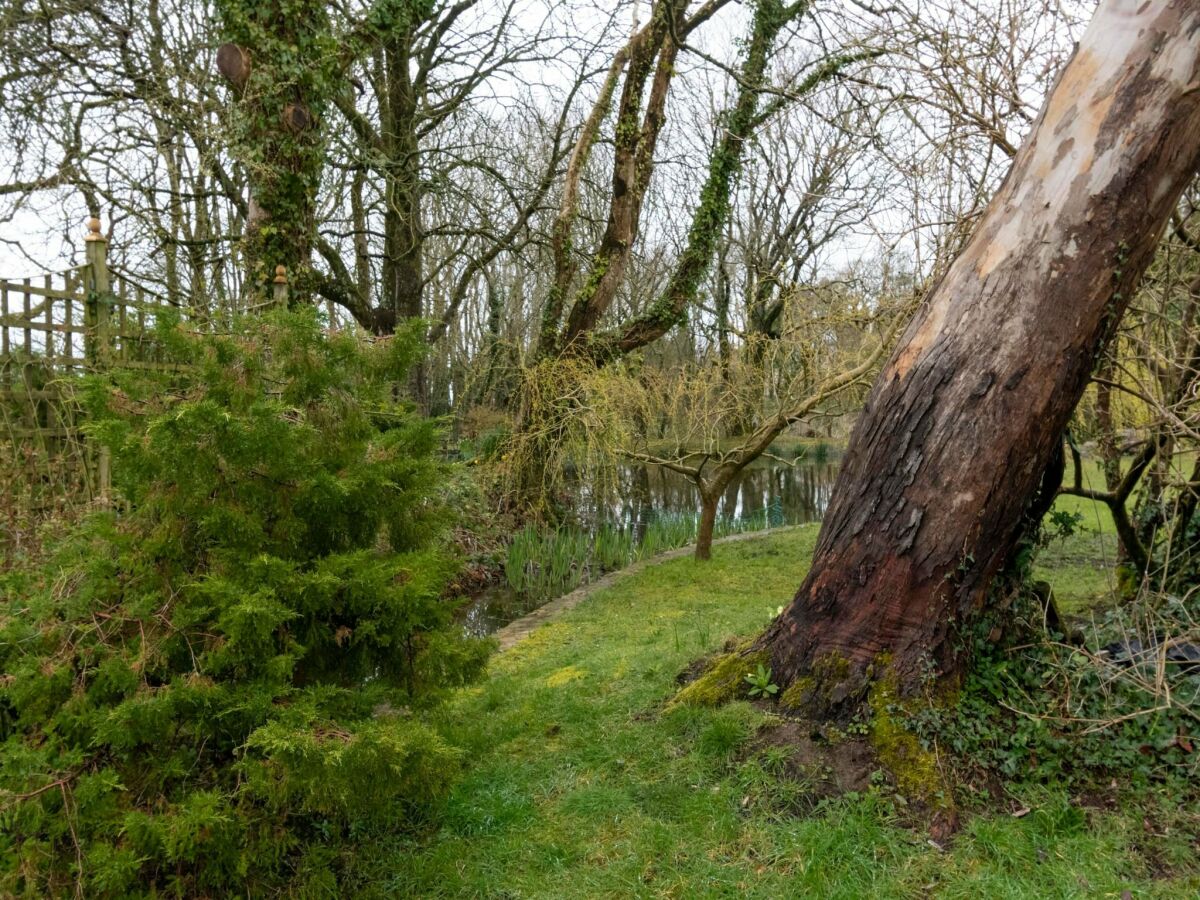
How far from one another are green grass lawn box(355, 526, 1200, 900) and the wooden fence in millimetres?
3116

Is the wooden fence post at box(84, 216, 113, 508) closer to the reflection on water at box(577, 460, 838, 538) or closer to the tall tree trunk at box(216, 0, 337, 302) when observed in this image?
the tall tree trunk at box(216, 0, 337, 302)

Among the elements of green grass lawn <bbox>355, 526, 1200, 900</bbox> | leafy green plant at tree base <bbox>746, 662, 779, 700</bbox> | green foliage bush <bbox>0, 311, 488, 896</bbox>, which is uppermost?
green foliage bush <bbox>0, 311, 488, 896</bbox>

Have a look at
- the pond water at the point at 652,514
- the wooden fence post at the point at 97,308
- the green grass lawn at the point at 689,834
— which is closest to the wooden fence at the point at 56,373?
the wooden fence post at the point at 97,308

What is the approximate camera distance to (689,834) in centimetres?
271

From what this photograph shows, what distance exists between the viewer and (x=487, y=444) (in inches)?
424

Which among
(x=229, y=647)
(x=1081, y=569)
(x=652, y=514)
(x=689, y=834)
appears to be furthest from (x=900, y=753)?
(x=652, y=514)

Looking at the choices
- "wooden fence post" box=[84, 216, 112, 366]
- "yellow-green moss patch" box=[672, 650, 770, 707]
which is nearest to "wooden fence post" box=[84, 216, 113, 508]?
"wooden fence post" box=[84, 216, 112, 366]

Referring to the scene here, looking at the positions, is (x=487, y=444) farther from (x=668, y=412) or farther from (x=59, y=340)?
(x=59, y=340)

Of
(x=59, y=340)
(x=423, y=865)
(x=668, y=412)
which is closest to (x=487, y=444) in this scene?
(x=668, y=412)

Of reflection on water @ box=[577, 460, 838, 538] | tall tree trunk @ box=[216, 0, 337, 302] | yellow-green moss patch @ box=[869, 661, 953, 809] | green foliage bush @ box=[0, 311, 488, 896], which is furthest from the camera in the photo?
reflection on water @ box=[577, 460, 838, 538]

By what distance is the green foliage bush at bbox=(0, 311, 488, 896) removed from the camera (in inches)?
86.2

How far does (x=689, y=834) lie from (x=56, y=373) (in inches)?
194

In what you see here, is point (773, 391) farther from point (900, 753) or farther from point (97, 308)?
point (97, 308)

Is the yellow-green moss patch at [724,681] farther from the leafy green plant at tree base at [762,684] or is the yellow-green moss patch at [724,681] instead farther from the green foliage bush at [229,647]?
the green foliage bush at [229,647]
